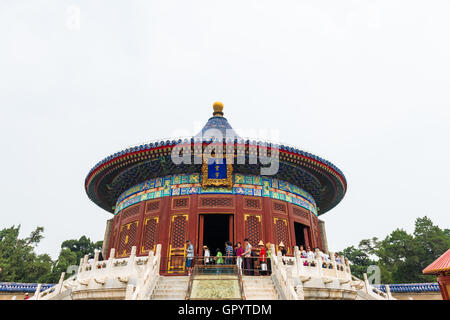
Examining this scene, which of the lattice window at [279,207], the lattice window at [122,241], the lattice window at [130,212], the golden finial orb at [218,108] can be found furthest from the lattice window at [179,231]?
the golden finial orb at [218,108]

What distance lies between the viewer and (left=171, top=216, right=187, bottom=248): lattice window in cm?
1384

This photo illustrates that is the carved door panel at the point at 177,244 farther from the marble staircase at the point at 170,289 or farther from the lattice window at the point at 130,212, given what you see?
the marble staircase at the point at 170,289

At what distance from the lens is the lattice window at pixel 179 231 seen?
13837mm

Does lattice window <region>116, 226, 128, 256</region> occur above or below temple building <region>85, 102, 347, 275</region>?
below

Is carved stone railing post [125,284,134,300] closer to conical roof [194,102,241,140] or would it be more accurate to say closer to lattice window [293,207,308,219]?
lattice window [293,207,308,219]

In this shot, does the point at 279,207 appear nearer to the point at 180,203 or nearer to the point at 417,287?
the point at 180,203

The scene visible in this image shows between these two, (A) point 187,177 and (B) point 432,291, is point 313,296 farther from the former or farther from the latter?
(B) point 432,291

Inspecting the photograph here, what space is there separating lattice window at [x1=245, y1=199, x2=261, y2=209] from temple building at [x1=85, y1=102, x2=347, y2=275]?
0.05 metres

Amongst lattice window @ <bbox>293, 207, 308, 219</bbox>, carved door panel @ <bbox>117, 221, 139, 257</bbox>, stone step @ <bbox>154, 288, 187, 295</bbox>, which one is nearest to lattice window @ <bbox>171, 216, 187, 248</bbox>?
carved door panel @ <bbox>117, 221, 139, 257</bbox>

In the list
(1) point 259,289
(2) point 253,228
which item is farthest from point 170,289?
(2) point 253,228

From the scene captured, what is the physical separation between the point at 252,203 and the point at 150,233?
4.71 metres

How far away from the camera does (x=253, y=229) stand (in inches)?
564
